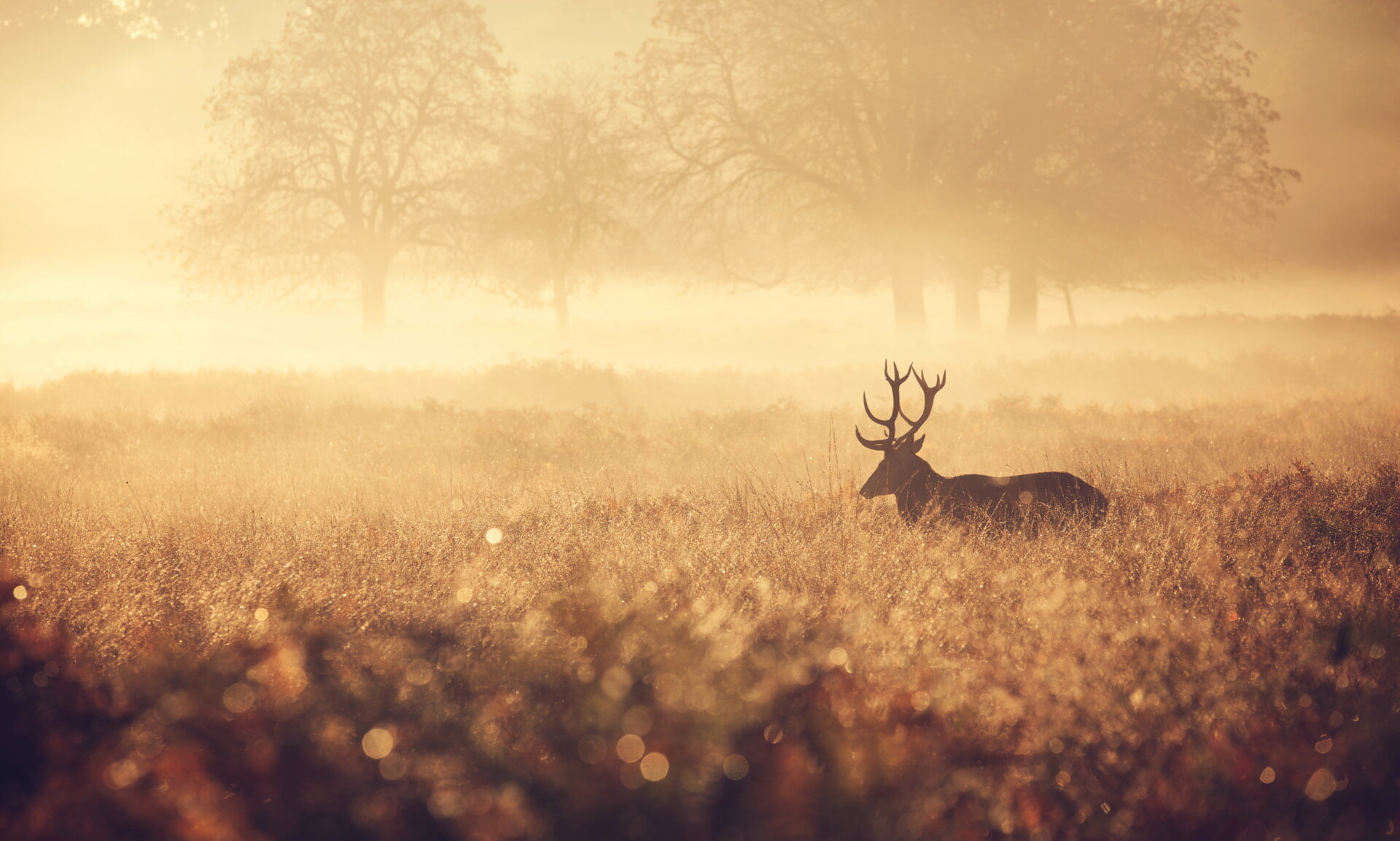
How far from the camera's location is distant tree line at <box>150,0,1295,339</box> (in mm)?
17766

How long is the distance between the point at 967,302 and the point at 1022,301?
54.4 inches

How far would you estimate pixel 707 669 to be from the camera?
10.4 feet

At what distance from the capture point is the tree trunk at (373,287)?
1973 cm

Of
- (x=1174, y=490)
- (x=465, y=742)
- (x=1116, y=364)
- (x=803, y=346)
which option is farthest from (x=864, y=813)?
(x=803, y=346)

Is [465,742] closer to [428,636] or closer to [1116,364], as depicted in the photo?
[428,636]

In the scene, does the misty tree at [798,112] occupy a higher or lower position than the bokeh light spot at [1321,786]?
higher

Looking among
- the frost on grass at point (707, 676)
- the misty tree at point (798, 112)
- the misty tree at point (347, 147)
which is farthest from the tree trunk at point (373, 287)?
the frost on grass at point (707, 676)

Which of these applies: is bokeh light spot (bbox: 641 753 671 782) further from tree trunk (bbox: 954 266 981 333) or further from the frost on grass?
tree trunk (bbox: 954 266 981 333)

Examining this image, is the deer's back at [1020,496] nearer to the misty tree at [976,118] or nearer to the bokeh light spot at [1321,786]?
the bokeh light spot at [1321,786]

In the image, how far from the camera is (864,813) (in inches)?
103

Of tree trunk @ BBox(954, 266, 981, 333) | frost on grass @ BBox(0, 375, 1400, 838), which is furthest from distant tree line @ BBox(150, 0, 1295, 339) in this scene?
frost on grass @ BBox(0, 375, 1400, 838)

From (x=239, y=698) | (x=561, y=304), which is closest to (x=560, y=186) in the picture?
(x=561, y=304)

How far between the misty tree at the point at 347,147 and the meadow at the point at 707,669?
1451 cm

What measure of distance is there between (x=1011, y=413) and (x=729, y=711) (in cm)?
935
